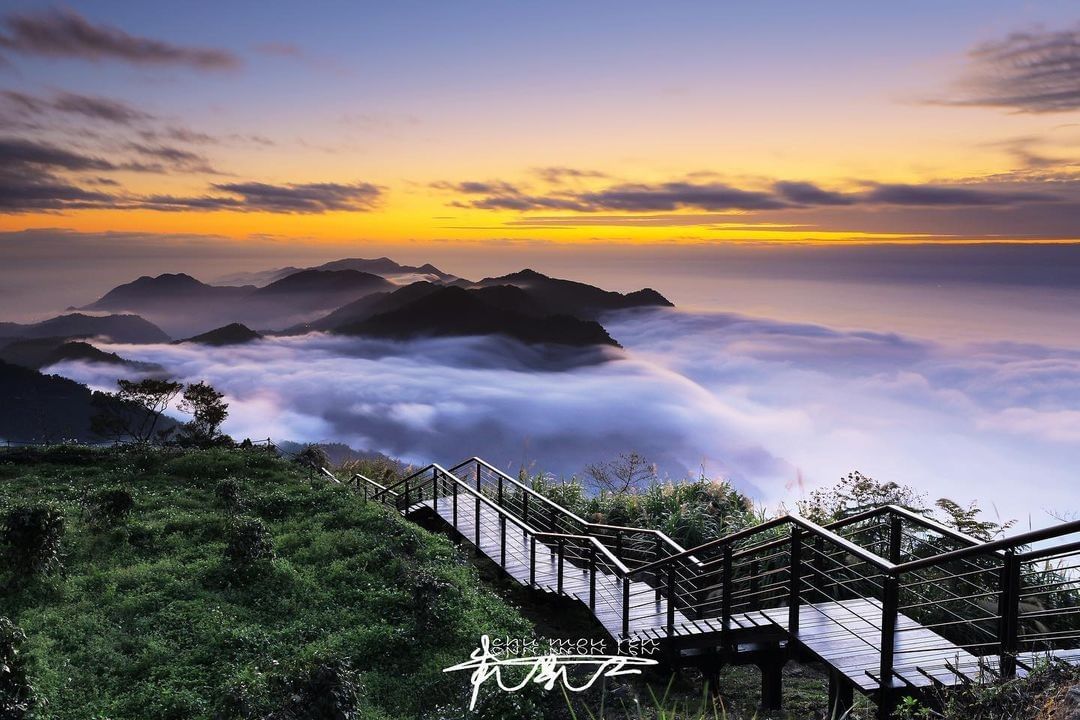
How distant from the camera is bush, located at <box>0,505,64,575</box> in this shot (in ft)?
32.1

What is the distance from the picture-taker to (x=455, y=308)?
15788cm

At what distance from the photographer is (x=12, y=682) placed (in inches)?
248

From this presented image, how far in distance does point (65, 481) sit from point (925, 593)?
52.4 ft

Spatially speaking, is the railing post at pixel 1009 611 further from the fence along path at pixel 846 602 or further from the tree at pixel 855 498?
the tree at pixel 855 498

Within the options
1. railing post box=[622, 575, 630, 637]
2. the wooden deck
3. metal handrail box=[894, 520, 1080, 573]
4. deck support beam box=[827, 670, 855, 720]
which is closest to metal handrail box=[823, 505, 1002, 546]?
metal handrail box=[894, 520, 1080, 573]

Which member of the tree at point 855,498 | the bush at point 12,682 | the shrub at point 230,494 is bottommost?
the shrub at point 230,494

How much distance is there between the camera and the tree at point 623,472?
57.8 feet

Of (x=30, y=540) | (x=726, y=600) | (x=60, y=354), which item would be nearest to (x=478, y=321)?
(x=60, y=354)

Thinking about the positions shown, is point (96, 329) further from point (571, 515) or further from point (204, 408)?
point (571, 515)

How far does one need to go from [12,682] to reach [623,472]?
13836 millimetres

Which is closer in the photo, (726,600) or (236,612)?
(726,600)

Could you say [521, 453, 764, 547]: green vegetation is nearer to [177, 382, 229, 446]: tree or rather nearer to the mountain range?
[177, 382, 229, 446]: tree

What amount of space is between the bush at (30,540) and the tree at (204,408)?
1349 centimetres

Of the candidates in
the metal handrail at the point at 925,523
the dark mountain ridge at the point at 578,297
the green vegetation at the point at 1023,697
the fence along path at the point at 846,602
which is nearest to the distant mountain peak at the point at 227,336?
the dark mountain ridge at the point at 578,297
